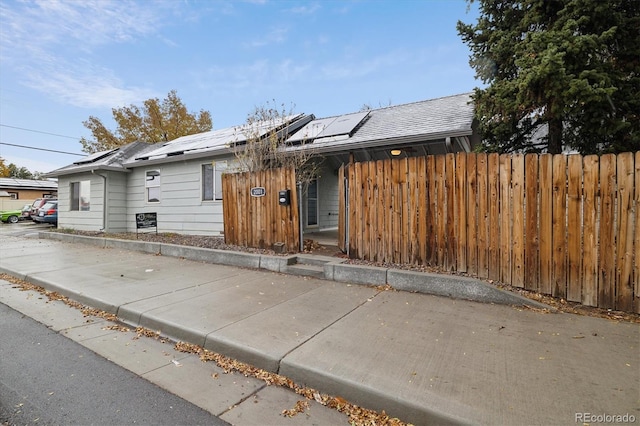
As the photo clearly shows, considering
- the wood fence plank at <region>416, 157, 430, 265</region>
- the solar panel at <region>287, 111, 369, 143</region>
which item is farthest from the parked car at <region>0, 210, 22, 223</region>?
the wood fence plank at <region>416, 157, 430, 265</region>

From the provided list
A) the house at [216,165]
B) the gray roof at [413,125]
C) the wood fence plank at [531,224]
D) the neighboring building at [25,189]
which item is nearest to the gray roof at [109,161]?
the house at [216,165]

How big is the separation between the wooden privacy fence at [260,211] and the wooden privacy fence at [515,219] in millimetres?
1585


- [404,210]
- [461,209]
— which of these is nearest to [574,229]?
[461,209]

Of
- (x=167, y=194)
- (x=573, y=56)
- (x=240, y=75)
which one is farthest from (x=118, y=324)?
(x=240, y=75)

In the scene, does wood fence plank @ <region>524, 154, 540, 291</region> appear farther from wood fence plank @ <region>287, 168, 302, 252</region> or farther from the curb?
wood fence plank @ <region>287, 168, 302, 252</region>

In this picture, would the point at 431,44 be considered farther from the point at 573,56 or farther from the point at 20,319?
the point at 20,319

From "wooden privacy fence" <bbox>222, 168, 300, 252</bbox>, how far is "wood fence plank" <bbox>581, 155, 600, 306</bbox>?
4.89m

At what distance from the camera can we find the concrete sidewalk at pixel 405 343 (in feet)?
7.43

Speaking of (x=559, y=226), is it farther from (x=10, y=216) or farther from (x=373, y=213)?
(x=10, y=216)

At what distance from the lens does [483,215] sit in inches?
190

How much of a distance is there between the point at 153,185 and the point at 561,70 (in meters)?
12.8

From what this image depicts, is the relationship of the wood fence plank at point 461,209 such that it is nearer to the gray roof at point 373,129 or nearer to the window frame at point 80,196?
the gray roof at point 373,129

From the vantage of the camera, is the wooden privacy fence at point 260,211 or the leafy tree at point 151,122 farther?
the leafy tree at point 151,122

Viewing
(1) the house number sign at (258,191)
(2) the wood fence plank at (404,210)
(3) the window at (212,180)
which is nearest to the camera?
(2) the wood fence plank at (404,210)
